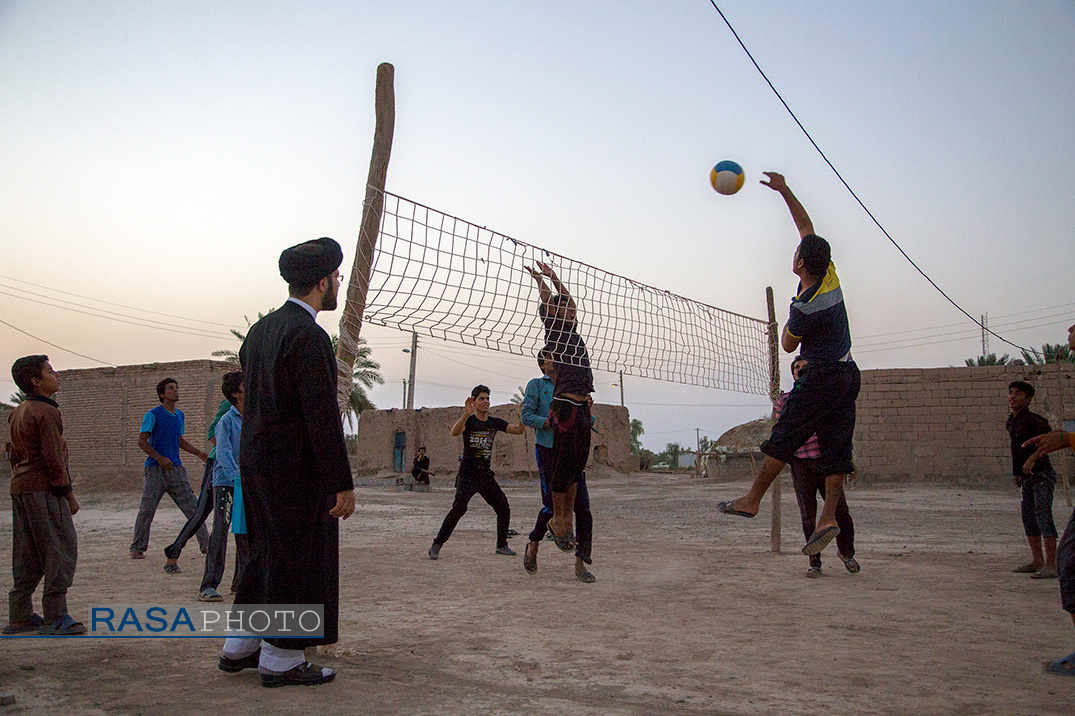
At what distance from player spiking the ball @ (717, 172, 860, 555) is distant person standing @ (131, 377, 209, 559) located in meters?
5.10

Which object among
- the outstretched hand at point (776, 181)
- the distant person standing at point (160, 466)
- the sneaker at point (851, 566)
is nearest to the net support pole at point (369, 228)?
the outstretched hand at point (776, 181)

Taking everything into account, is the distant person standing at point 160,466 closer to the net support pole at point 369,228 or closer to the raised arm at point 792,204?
the net support pole at point 369,228

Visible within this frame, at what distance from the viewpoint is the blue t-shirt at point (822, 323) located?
167 inches

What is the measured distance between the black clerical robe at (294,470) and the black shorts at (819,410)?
8.24ft

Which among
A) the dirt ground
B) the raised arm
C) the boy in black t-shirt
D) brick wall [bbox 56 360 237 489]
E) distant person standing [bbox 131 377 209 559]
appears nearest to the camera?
the dirt ground

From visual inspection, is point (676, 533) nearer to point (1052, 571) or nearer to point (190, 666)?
point (1052, 571)

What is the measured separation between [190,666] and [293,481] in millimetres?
1058

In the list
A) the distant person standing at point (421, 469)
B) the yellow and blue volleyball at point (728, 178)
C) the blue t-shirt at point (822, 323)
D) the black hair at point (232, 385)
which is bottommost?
the distant person standing at point (421, 469)

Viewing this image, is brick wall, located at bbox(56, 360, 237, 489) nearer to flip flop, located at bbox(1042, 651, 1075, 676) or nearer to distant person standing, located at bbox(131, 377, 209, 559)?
distant person standing, located at bbox(131, 377, 209, 559)

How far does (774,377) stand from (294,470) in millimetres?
5609

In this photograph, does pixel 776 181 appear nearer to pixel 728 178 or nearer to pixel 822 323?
pixel 822 323

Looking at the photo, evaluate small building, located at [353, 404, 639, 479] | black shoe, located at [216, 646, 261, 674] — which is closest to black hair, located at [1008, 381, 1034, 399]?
black shoe, located at [216, 646, 261, 674]

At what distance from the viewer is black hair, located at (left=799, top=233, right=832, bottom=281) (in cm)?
425

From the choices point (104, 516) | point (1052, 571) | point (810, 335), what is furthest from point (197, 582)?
point (104, 516)
